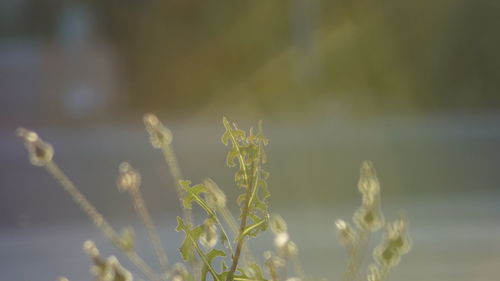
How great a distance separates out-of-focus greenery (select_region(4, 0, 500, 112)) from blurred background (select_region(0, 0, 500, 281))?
0.03m

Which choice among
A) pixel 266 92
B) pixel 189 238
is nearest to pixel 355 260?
pixel 189 238

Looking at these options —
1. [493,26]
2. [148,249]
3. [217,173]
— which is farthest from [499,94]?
[148,249]

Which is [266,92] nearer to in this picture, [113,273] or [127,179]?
[127,179]

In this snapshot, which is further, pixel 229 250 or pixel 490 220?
pixel 490 220

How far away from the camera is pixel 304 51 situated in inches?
715

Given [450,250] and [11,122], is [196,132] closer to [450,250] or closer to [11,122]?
[11,122]

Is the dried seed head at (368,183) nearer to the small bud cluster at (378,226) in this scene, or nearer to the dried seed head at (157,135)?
the small bud cluster at (378,226)

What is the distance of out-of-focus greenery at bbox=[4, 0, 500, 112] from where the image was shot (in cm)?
1797

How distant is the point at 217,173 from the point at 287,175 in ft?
3.67

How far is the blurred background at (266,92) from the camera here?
12.5 meters

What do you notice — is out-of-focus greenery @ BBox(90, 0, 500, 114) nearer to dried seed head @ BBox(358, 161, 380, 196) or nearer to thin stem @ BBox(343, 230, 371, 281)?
thin stem @ BBox(343, 230, 371, 281)

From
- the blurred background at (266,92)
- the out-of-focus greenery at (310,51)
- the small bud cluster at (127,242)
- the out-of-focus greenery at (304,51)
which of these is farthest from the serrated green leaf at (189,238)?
the out-of-focus greenery at (310,51)

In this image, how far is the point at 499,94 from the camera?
17.6m

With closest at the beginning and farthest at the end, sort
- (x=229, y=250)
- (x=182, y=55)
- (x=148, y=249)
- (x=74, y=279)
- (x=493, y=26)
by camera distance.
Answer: (x=229, y=250) < (x=74, y=279) < (x=148, y=249) < (x=493, y=26) < (x=182, y=55)
